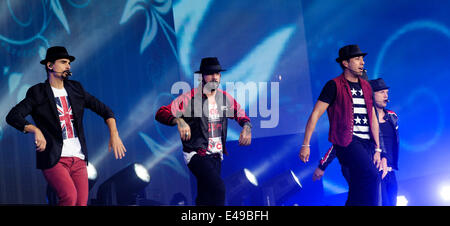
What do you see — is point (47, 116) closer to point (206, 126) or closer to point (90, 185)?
point (206, 126)

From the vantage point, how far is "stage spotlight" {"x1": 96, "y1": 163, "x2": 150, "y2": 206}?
626 cm

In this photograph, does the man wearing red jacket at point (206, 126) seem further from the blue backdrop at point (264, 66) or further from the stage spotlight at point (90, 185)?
the blue backdrop at point (264, 66)

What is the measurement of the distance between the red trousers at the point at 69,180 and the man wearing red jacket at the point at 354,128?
2321mm

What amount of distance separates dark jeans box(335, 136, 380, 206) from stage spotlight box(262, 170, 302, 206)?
1678 mm

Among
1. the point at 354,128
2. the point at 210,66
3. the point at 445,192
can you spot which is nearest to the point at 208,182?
the point at 210,66

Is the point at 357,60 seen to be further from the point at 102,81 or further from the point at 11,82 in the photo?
the point at 11,82

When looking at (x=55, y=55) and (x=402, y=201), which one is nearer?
(x=55, y=55)

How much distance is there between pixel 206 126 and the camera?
16.6 feet

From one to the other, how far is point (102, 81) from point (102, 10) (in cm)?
102

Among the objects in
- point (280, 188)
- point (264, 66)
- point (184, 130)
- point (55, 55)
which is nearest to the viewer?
point (184, 130)

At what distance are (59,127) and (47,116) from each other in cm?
17

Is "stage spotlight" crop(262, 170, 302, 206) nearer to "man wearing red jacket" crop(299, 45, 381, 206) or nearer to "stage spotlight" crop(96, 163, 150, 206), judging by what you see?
"man wearing red jacket" crop(299, 45, 381, 206)

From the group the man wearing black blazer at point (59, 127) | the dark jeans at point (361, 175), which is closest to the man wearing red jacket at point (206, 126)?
the man wearing black blazer at point (59, 127)
